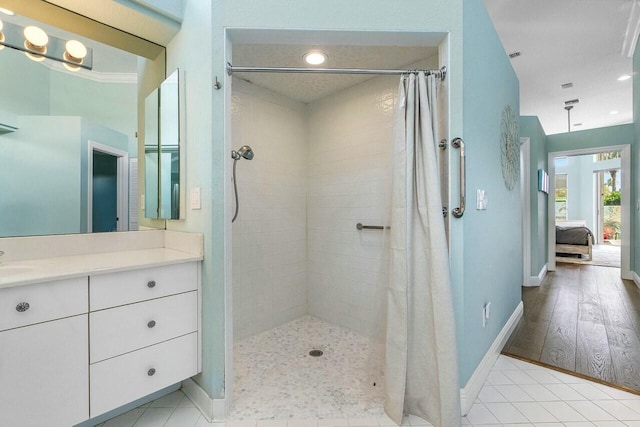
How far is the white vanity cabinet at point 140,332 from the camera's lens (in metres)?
1.25

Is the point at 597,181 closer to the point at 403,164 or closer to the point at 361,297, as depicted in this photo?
the point at 361,297

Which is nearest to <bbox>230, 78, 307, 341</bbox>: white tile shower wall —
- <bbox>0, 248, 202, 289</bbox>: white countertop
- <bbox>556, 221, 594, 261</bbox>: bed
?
<bbox>0, 248, 202, 289</bbox>: white countertop

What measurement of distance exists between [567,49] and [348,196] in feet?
9.12

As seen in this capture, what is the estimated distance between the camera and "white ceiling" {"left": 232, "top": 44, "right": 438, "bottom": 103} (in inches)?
80.8

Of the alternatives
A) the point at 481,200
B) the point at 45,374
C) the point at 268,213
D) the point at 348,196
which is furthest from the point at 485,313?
the point at 45,374

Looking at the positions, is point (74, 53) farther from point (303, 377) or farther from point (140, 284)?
point (303, 377)

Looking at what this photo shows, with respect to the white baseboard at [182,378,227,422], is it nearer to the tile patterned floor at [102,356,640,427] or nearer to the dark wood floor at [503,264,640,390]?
the tile patterned floor at [102,356,640,427]

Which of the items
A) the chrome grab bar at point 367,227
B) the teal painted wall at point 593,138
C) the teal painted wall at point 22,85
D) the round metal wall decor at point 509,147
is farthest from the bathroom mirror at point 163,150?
the teal painted wall at point 593,138

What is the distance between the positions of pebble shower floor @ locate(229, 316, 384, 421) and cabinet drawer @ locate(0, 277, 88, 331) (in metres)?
0.94

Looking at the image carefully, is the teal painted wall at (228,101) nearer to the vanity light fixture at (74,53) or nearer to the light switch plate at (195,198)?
the light switch plate at (195,198)

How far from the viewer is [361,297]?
104 inches

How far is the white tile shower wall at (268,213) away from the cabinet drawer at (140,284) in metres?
0.97

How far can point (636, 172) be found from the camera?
13.2ft

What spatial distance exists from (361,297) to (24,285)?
219cm
